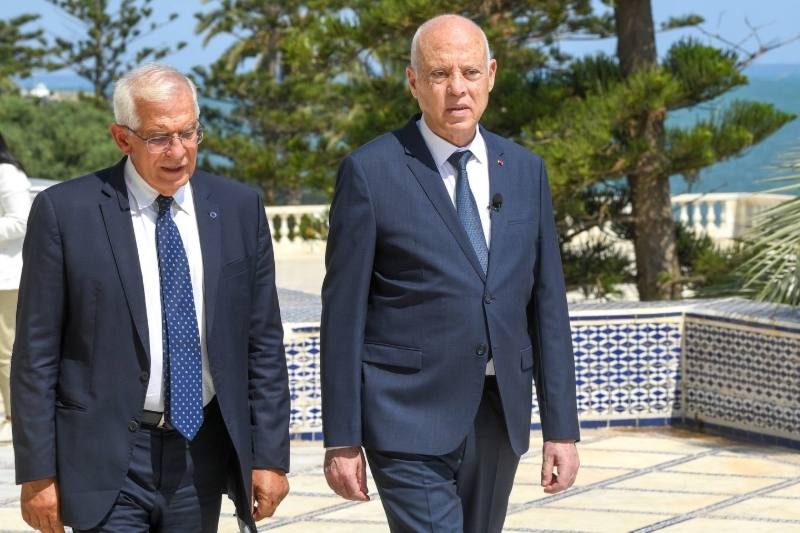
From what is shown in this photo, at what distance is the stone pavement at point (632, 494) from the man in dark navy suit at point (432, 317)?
5.79 feet

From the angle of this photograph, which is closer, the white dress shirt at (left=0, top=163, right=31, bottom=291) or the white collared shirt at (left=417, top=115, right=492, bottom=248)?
the white collared shirt at (left=417, top=115, right=492, bottom=248)

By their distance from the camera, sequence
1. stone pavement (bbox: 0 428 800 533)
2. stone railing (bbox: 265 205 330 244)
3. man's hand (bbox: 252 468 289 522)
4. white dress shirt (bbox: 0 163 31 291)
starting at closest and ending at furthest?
man's hand (bbox: 252 468 289 522) < stone pavement (bbox: 0 428 800 533) < white dress shirt (bbox: 0 163 31 291) < stone railing (bbox: 265 205 330 244)

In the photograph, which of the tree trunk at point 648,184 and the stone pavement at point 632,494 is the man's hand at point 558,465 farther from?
the tree trunk at point 648,184

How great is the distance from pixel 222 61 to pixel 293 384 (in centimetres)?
2678

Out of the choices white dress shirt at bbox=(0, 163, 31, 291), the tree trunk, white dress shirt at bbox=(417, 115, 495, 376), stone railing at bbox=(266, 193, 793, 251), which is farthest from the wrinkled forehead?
stone railing at bbox=(266, 193, 793, 251)

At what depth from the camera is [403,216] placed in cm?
293

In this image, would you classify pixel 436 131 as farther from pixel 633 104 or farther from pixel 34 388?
pixel 633 104

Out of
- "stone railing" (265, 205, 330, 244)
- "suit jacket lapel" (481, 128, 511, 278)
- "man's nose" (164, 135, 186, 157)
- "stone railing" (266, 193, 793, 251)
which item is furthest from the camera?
"stone railing" (265, 205, 330, 244)

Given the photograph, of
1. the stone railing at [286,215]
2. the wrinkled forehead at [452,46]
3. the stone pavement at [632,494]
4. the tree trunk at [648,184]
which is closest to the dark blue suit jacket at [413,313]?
the wrinkled forehead at [452,46]

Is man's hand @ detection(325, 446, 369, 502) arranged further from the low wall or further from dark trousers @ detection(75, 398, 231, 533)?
the low wall

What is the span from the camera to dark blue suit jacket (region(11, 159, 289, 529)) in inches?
104

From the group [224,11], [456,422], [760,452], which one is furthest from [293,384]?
[224,11]

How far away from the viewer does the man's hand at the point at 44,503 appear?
269cm

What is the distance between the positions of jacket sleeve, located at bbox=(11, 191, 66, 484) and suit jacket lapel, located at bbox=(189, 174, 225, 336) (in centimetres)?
28
